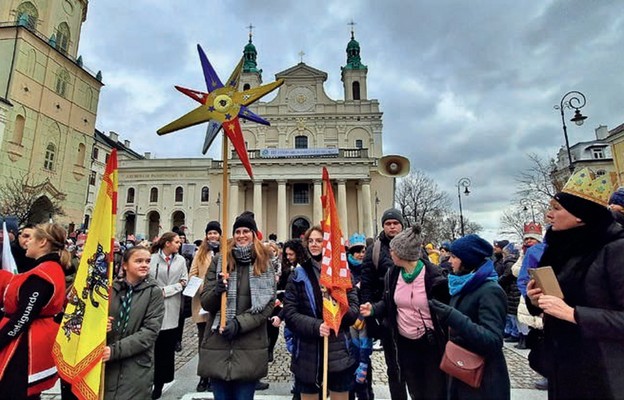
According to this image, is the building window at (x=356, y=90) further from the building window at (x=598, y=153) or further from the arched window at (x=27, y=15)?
the arched window at (x=27, y=15)

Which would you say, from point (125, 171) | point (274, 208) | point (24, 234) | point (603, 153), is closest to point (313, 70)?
point (274, 208)

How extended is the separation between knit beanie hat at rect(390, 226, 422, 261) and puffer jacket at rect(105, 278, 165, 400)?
2.30m

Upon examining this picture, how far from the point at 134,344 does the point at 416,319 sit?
2.48m

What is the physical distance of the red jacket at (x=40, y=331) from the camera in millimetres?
2482

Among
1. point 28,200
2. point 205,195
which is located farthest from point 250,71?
point 28,200

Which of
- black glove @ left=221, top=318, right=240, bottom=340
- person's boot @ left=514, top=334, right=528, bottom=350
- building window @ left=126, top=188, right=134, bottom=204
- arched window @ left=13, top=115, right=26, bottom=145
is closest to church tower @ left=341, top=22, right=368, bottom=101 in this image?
building window @ left=126, top=188, right=134, bottom=204

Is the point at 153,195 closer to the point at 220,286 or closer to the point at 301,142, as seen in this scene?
the point at 301,142

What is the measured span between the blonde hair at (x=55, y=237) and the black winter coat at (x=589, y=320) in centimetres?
388

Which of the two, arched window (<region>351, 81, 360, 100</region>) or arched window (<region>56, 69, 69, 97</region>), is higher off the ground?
arched window (<region>351, 81, 360, 100</region>)

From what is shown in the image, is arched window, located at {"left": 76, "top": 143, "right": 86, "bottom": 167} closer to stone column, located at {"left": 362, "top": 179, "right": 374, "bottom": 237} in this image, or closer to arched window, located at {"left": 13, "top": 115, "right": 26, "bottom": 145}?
arched window, located at {"left": 13, "top": 115, "right": 26, "bottom": 145}

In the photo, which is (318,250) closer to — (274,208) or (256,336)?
(256,336)

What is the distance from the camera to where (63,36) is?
29984mm

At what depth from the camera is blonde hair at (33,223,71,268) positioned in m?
2.84

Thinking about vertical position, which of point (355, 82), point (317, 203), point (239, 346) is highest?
point (355, 82)
